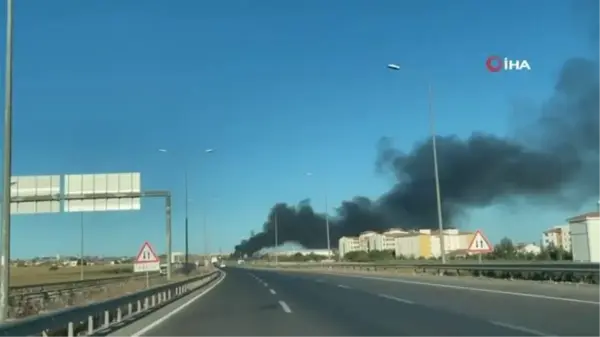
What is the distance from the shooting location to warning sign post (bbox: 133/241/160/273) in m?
29.6

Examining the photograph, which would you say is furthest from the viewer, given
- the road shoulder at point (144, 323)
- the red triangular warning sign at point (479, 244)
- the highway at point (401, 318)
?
the red triangular warning sign at point (479, 244)

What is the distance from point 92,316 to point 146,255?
14217 millimetres

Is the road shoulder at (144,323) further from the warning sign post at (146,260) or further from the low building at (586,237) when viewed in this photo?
the low building at (586,237)

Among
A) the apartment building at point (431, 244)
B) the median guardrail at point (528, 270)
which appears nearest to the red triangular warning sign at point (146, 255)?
the median guardrail at point (528, 270)

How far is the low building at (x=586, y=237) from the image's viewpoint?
44.5 m

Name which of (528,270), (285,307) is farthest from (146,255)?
(528,270)

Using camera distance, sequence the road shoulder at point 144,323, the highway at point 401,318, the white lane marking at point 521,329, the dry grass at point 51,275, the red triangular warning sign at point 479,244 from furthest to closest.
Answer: the dry grass at point 51,275
the red triangular warning sign at point 479,244
the road shoulder at point 144,323
the highway at point 401,318
the white lane marking at point 521,329

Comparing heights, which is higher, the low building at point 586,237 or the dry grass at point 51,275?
the low building at point 586,237

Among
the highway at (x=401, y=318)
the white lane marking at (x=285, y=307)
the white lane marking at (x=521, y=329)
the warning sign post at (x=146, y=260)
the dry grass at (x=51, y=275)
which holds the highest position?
the warning sign post at (x=146, y=260)

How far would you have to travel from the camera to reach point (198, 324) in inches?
722

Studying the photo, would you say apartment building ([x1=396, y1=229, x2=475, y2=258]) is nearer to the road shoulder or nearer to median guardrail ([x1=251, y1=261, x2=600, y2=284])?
median guardrail ([x1=251, y1=261, x2=600, y2=284])

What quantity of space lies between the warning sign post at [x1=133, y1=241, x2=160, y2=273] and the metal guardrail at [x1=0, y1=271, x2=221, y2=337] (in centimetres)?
111

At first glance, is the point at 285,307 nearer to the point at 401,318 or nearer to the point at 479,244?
the point at 401,318

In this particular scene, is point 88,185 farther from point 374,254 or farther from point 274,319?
point 374,254
